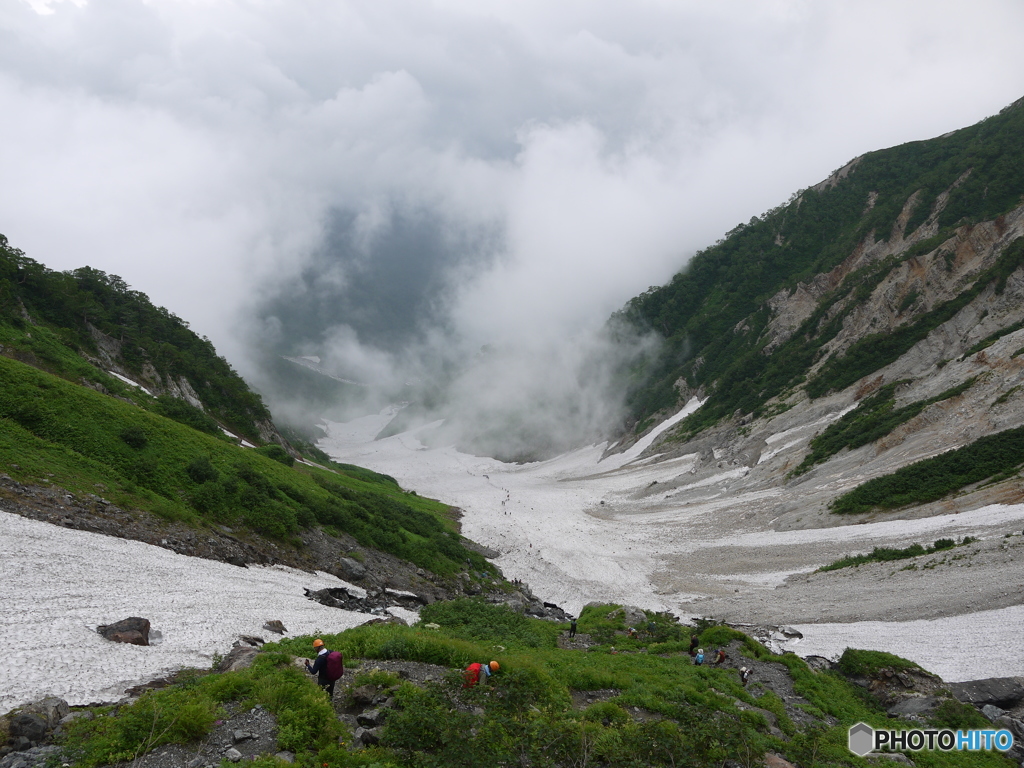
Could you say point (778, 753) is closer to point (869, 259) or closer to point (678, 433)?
point (678, 433)

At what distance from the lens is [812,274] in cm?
11719

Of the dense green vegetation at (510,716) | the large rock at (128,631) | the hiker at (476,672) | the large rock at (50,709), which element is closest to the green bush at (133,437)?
the large rock at (128,631)

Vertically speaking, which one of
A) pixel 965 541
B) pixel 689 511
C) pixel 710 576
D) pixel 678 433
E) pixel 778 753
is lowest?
pixel 778 753

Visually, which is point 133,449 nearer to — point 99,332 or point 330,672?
point 330,672

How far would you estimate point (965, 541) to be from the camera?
29609 millimetres

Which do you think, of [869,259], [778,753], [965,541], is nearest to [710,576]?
[965,541]

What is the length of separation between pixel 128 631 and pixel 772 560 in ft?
128

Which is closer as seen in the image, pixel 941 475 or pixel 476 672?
pixel 476 672

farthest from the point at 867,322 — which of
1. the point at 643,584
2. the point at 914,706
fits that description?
the point at 914,706

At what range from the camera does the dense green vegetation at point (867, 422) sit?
52444 mm

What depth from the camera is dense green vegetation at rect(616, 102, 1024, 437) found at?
80.9 meters

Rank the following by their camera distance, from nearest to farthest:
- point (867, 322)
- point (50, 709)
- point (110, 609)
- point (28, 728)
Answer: point (28, 728)
point (50, 709)
point (110, 609)
point (867, 322)

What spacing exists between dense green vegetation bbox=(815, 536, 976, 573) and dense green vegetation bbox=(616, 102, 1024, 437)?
4888cm

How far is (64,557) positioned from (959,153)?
518 ft
